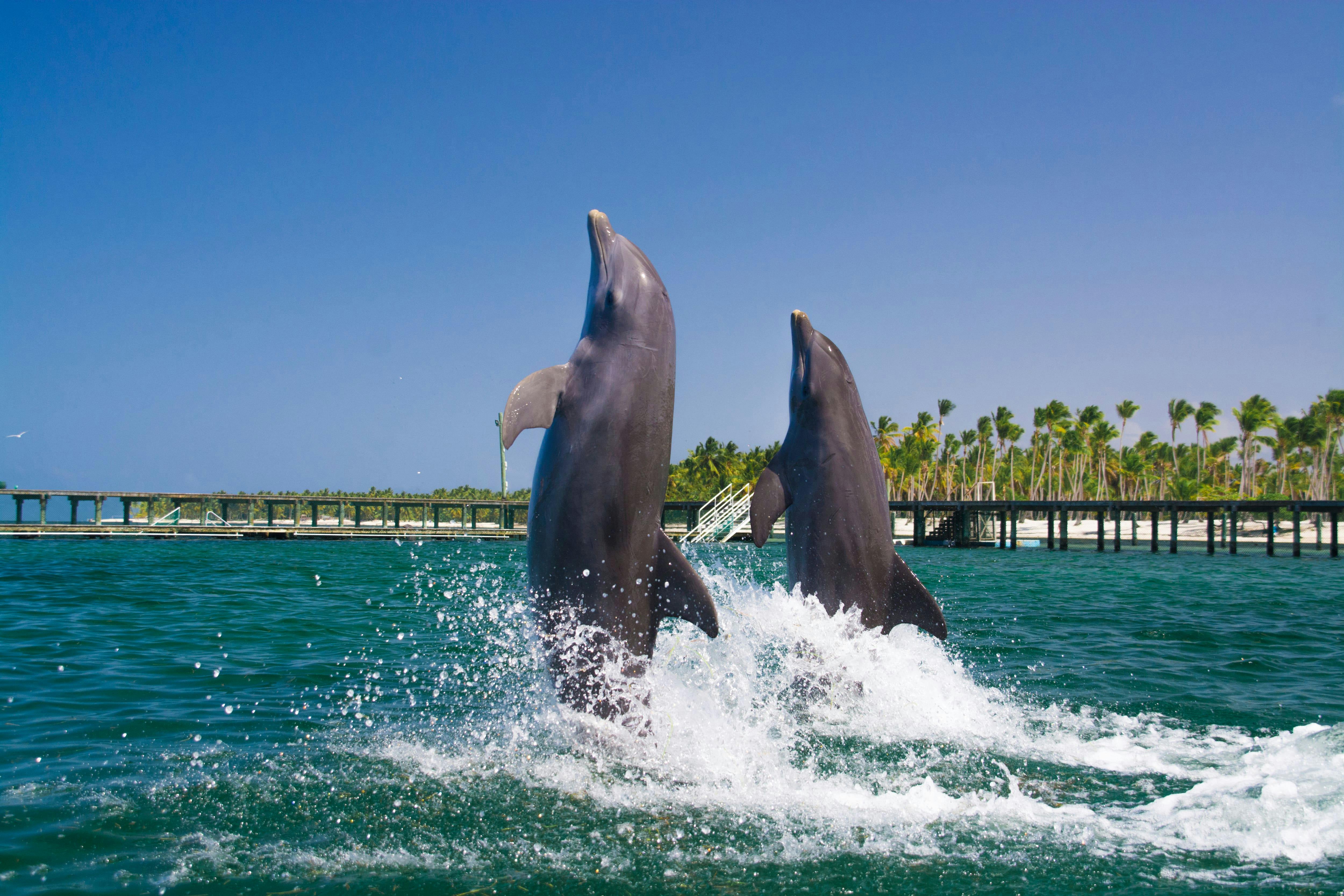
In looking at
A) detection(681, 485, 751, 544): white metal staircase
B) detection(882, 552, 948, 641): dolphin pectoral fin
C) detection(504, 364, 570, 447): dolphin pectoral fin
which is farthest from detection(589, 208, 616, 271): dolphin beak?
detection(681, 485, 751, 544): white metal staircase

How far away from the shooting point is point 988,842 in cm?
459

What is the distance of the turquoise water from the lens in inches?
166

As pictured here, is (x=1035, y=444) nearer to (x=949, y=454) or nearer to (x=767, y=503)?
(x=949, y=454)

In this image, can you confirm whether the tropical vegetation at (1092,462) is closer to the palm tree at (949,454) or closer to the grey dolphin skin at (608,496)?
the palm tree at (949,454)

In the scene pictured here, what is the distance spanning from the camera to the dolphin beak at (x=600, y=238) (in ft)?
18.6

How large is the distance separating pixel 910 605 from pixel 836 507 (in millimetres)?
947

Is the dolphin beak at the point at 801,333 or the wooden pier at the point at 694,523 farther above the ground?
the dolphin beak at the point at 801,333

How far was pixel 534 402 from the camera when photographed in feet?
17.0

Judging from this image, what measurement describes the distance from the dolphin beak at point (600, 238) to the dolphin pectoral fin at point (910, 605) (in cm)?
316

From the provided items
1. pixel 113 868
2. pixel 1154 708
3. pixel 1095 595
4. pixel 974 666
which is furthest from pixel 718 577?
pixel 1095 595

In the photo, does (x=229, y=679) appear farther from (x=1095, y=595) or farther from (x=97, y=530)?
(x=97, y=530)

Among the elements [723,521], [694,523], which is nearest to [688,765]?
[723,521]

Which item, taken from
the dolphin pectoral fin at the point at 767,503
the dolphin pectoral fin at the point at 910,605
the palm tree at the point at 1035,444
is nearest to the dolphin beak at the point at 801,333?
the dolphin pectoral fin at the point at 767,503

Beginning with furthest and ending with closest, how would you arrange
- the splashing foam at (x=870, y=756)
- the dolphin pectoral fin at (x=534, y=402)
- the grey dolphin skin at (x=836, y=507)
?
the grey dolphin skin at (x=836, y=507) → the dolphin pectoral fin at (x=534, y=402) → the splashing foam at (x=870, y=756)
